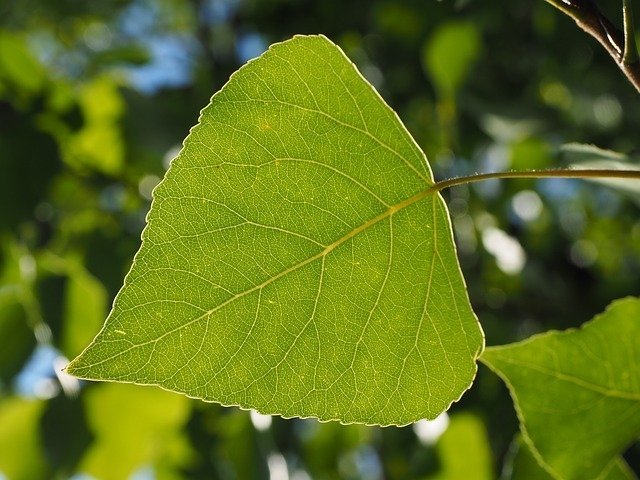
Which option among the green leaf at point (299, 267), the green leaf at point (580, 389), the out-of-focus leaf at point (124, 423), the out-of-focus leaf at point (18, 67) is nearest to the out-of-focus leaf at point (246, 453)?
the out-of-focus leaf at point (124, 423)

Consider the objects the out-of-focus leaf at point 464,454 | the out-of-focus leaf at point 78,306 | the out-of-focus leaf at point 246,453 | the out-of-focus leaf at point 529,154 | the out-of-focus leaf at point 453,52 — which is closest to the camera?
the out-of-focus leaf at point 246,453

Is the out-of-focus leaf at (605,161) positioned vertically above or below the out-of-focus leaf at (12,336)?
above

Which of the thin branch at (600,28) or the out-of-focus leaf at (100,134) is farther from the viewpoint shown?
the out-of-focus leaf at (100,134)

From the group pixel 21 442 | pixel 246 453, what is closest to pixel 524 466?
pixel 246 453

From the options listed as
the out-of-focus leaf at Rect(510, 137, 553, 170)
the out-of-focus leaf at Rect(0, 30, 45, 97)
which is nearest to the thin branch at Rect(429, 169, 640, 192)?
the out-of-focus leaf at Rect(0, 30, 45, 97)

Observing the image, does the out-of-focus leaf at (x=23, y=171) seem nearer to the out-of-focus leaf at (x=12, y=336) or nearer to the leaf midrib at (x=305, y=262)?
the out-of-focus leaf at (x=12, y=336)

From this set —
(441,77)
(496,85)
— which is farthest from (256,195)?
(496,85)

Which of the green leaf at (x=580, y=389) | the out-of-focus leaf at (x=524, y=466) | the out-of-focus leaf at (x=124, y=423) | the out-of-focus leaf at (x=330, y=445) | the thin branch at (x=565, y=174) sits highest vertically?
the thin branch at (x=565, y=174)

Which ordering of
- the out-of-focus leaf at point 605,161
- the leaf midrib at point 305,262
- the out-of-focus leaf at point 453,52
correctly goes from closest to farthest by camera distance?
the leaf midrib at point 305,262
the out-of-focus leaf at point 605,161
the out-of-focus leaf at point 453,52
